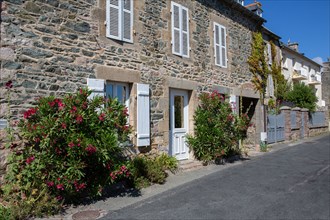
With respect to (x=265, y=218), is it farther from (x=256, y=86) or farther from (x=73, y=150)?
(x=256, y=86)

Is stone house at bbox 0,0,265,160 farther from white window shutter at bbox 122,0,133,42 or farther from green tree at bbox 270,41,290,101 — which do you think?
green tree at bbox 270,41,290,101

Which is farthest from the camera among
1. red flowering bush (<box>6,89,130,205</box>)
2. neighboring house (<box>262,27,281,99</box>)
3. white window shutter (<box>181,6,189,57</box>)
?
neighboring house (<box>262,27,281,99</box>)

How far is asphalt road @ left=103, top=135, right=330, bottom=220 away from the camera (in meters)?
4.57

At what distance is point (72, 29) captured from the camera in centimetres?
595

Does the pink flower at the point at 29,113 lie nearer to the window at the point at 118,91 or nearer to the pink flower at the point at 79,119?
the pink flower at the point at 79,119

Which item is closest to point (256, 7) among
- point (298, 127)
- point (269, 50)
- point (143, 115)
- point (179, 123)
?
point (269, 50)

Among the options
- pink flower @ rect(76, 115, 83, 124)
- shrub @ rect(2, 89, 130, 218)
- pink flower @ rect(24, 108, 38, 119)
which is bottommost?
shrub @ rect(2, 89, 130, 218)

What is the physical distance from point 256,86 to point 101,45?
26.4 ft

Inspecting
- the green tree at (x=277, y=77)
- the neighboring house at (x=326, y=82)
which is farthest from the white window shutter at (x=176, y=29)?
the neighboring house at (x=326, y=82)

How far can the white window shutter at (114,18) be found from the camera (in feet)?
21.7

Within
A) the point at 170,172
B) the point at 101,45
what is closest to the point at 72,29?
the point at 101,45

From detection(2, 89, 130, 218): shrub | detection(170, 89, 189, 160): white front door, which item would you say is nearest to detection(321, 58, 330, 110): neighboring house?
detection(170, 89, 189, 160): white front door

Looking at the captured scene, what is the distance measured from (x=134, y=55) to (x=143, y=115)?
150 centimetres

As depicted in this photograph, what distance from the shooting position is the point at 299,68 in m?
24.0
